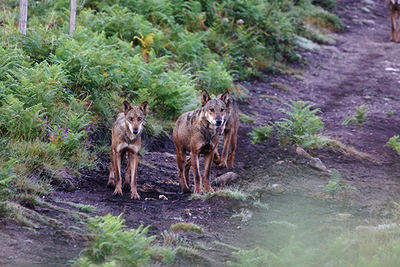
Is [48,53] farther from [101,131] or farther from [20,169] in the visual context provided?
[20,169]

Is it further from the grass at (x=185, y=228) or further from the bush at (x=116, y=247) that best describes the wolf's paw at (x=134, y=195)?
the bush at (x=116, y=247)

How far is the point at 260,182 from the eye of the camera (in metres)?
10.5

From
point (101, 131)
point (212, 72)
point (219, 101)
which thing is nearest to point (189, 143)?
point (219, 101)

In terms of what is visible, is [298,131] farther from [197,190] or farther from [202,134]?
[197,190]

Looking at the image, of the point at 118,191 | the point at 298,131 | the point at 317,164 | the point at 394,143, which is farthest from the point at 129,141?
the point at 394,143

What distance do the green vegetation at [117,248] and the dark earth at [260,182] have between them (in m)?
0.40

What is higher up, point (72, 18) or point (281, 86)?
point (72, 18)

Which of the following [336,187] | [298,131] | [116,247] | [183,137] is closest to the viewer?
[116,247]

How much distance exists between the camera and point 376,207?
901 centimetres

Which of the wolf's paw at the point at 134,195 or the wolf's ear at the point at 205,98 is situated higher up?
the wolf's ear at the point at 205,98

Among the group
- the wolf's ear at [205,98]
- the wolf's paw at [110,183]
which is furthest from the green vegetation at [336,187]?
the wolf's paw at [110,183]

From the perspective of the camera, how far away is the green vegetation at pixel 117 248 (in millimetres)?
5777

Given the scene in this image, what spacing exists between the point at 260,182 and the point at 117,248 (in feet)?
16.1

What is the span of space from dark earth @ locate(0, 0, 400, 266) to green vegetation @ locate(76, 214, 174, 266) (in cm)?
40
